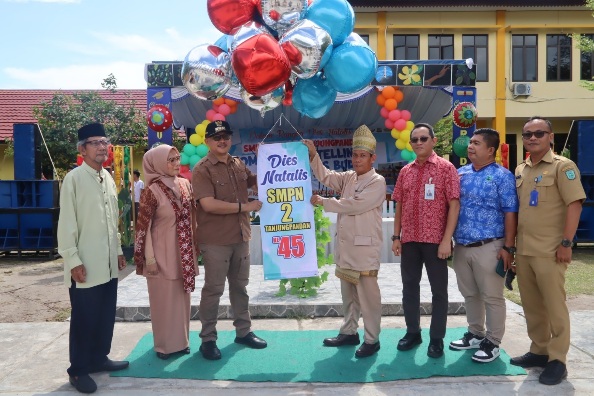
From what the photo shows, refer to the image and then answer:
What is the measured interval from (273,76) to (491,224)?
194 cm

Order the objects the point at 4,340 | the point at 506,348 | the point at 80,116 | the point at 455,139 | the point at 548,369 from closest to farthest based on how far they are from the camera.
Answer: the point at 548,369
the point at 506,348
the point at 4,340
the point at 455,139
the point at 80,116

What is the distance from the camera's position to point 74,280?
385 centimetres

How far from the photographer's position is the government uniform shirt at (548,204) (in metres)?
3.78

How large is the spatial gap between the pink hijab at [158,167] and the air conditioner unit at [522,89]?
18.2 metres

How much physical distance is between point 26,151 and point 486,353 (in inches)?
373

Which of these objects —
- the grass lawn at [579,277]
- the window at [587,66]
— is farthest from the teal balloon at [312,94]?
the window at [587,66]

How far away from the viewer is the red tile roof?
18891mm

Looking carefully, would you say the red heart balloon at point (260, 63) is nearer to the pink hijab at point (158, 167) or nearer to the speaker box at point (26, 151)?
the pink hijab at point (158, 167)

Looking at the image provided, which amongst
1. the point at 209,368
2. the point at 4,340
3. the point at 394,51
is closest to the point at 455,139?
the point at 209,368

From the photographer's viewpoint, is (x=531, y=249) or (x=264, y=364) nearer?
(x=531, y=249)

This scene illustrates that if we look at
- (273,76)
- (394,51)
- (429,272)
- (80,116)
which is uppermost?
(394,51)

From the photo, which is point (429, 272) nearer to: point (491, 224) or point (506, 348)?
point (491, 224)

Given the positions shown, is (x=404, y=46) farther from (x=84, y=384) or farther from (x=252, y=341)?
(x=84, y=384)

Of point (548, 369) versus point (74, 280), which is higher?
point (74, 280)
